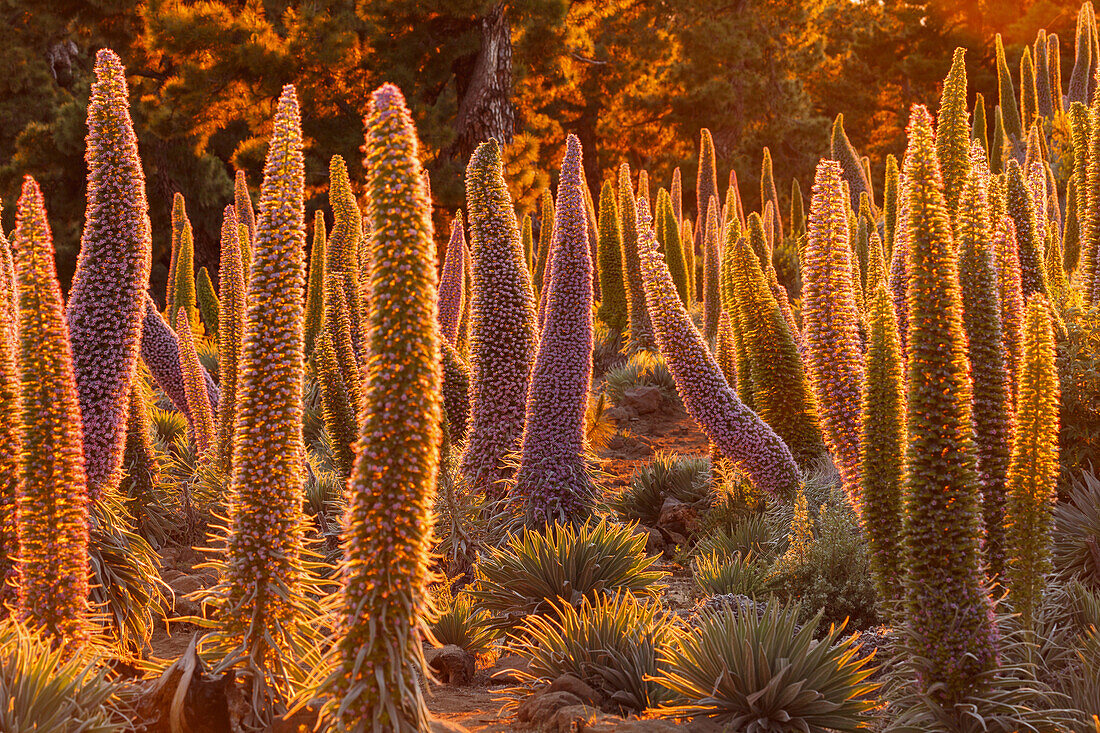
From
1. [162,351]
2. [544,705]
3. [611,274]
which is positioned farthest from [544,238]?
[544,705]

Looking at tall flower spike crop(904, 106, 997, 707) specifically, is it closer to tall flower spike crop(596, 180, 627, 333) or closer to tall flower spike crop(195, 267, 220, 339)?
tall flower spike crop(596, 180, 627, 333)

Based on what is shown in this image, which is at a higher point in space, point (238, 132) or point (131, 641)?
point (238, 132)

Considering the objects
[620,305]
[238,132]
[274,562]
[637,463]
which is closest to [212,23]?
[238,132]

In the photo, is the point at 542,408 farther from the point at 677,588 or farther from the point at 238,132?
the point at 238,132

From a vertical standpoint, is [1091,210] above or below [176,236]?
below

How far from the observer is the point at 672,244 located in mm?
11500

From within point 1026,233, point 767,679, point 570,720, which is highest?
point 1026,233

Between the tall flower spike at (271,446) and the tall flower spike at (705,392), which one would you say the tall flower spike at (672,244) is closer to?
the tall flower spike at (705,392)

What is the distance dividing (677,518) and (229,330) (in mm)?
3378

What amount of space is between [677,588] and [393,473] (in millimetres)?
3429

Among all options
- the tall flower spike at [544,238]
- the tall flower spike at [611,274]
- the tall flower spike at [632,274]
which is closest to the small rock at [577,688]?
the tall flower spike at [544,238]

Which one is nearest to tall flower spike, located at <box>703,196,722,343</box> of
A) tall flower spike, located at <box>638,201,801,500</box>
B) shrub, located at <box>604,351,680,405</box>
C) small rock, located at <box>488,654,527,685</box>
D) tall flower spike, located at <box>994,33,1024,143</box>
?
shrub, located at <box>604,351,680,405</box>

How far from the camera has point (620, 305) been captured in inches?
481

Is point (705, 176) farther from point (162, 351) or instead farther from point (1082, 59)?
point (162, 351)
